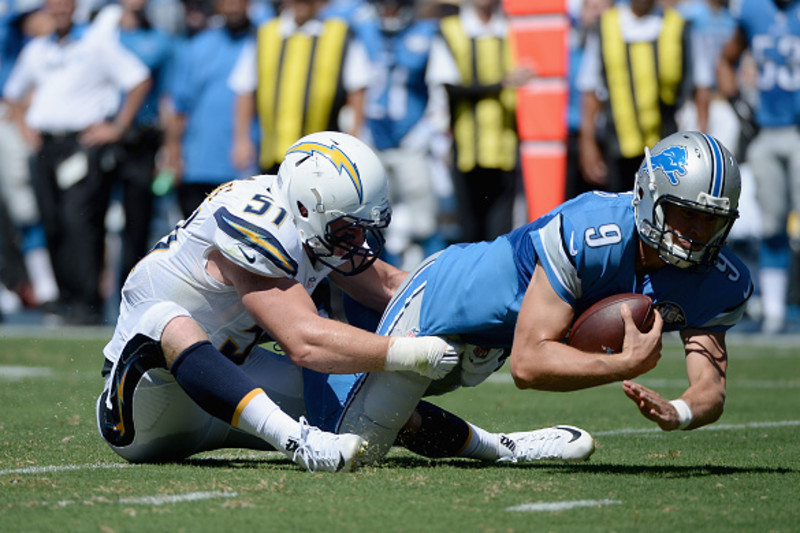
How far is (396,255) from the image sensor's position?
11.8 m

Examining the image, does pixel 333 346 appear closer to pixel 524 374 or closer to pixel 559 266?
pixel 524 374

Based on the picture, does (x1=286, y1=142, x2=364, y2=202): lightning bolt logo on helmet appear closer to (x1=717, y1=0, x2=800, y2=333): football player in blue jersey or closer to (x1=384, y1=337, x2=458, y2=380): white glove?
(x1=384, y1=337, x2=458, y2=380): white glove

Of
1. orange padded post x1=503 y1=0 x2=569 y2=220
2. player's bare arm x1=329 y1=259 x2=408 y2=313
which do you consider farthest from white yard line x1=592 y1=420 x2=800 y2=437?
orange padded post x1=503 y1=0 x2=569 y2=220

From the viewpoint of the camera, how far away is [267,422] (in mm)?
4109

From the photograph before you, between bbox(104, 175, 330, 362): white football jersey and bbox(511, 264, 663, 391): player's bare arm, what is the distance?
769mm

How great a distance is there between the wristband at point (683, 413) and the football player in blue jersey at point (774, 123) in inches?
236

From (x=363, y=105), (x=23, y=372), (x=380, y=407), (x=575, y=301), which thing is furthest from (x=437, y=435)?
(x=363, y=105)

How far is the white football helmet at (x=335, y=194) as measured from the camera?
14.1ft

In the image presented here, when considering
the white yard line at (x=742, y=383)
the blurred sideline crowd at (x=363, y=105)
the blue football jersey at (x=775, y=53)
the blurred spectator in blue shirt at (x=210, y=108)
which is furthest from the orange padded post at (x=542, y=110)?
the white yard line at (x=742, y=383)

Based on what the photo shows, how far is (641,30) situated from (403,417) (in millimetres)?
5523

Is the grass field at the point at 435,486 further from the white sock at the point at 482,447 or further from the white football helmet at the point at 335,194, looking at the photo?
the white football helmet at the point at 335,194

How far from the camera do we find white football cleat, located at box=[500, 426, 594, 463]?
4582 millimetres

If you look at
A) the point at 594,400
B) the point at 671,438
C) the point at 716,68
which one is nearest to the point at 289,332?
the point at 671,438

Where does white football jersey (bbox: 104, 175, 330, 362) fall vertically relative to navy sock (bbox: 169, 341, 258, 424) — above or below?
above
